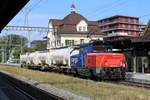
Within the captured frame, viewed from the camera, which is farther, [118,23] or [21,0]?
[118,23]

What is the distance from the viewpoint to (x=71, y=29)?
101188 millimetres

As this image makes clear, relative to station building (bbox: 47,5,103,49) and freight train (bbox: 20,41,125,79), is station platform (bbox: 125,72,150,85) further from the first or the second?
station building (bbox: 47,5,103,49)

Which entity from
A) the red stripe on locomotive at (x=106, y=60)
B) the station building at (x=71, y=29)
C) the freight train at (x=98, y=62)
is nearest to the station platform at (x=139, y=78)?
the freight train at (x=98, y=62)

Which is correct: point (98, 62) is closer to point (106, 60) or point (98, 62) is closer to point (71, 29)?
point (106, 60)

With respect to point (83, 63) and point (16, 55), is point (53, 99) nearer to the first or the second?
point (83, 63)

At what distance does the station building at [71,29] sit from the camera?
99.6 m

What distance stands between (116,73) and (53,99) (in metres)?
16.6

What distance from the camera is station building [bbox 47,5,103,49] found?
99.6 meters

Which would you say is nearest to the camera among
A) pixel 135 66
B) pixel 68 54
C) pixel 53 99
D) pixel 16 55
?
pixel 53 99

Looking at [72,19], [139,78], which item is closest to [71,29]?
[72,19]

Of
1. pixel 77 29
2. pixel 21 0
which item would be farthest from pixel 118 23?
pixel 21 0

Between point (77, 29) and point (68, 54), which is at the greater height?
point (77, 29)

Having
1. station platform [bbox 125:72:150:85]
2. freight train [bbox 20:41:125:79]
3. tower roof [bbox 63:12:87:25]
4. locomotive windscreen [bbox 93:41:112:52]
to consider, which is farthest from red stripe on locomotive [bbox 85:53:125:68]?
tower roof [bbox 63:12:87:25]

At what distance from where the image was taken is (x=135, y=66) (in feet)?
172
